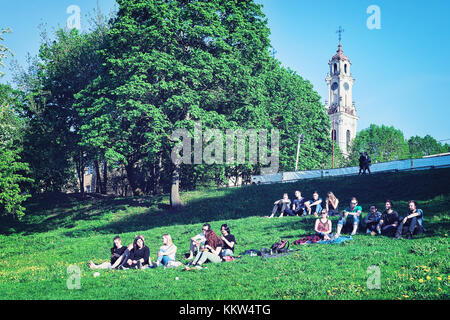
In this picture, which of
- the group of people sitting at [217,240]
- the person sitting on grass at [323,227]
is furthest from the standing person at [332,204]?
the person sitting on grass at [323,227]

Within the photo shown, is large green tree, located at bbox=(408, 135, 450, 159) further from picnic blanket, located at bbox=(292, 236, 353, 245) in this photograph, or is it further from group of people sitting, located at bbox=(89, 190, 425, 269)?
picnic blanket, located at bbox=(292, 236, 353, 245)

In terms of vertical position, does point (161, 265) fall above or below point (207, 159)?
below

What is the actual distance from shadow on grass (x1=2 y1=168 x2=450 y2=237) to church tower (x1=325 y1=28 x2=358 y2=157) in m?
74.1

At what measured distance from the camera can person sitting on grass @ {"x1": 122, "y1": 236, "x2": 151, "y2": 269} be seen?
14344 millimetres

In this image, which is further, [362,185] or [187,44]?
[187,44]

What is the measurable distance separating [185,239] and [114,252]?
5.62 m

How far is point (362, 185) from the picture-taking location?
28984 mm

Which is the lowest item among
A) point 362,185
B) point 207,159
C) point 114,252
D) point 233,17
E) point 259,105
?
point 114,252

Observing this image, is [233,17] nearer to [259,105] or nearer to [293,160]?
[259,105]

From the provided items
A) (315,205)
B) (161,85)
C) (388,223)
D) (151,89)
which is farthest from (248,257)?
(151,89)

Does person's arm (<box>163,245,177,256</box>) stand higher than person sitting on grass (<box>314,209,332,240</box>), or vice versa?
person sitting on grass (<box>314,209,332,240</box>)

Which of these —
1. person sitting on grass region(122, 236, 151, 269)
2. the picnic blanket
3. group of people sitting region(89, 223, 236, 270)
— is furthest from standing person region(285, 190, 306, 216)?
person sitting on grass region(122, 236, 151, 269)
